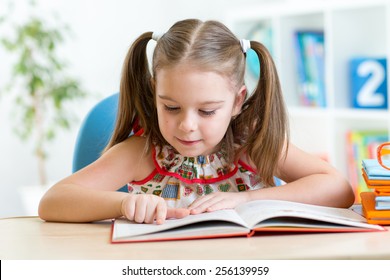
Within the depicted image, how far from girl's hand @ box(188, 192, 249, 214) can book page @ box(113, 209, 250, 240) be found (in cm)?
6

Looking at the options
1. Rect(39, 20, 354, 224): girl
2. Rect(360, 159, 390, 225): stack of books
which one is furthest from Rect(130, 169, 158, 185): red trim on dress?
Rect(360, 159, 390, 225): stack of books

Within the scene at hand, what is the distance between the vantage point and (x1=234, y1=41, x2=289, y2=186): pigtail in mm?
1475

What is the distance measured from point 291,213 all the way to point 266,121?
1.42 ft

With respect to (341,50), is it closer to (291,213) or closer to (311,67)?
(311,67)

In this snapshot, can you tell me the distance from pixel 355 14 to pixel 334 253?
241 cm

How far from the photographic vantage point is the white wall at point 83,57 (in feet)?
12.0

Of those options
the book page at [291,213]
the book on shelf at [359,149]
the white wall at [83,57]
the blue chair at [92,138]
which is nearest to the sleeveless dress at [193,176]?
the blue chair at [92,138]

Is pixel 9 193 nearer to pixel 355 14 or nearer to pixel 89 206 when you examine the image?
pixel 355 14

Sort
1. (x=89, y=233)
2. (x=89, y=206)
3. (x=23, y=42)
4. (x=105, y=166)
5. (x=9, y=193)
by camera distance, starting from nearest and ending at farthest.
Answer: (x=89, y=233) < (x=89, y=206) < (x=105, y=166) < (x=23, y=42) < (x=9, y=193)

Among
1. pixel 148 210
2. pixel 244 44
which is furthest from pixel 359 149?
pixel 148 210

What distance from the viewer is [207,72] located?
1.35m

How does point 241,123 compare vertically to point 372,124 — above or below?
above
